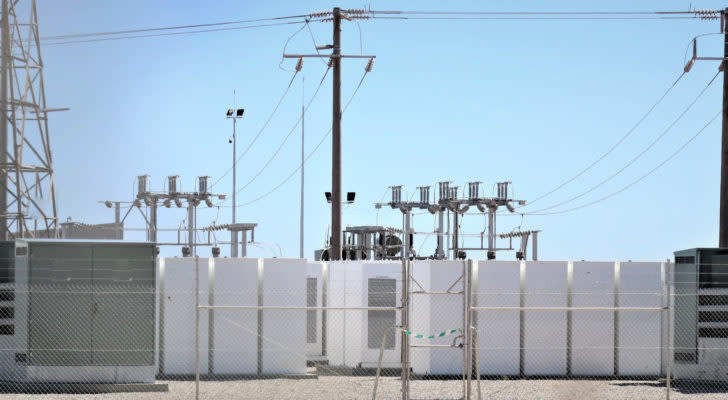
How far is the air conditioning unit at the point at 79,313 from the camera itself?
17.8 metres

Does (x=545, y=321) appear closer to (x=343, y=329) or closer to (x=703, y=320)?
(x=703, y=320)

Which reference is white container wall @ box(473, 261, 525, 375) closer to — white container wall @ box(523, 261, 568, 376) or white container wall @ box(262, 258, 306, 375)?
white container wall @ box(523, 261, 568, 376)

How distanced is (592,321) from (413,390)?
14.5 feet

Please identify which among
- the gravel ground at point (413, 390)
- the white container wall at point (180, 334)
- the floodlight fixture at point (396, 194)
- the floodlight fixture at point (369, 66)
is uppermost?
the floodlight fixture at point (369, 66)

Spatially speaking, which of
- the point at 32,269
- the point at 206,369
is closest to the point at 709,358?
the point at 206,369

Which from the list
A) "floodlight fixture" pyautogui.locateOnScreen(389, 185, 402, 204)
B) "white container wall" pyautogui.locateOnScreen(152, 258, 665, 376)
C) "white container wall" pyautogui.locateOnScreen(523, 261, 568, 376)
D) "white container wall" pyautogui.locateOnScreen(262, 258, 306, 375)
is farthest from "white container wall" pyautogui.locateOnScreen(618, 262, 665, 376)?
"floodlight fixture" pyautogui.locateOnScreen(389, 185, 402, 204)

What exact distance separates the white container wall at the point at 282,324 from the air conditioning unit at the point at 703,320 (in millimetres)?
7291

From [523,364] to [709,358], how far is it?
359cm

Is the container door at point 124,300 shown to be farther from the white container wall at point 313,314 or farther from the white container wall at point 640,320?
the white container wall at point 640,320

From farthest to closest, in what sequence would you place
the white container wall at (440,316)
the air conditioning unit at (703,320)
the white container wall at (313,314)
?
1. the white container wall at (313,314)
2. the white container wall at (440,316)
3. the air conditioning unit at (703,320)

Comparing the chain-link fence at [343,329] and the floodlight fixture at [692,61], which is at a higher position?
the floodlight fixture at [692,61]

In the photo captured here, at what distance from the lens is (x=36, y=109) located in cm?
2502

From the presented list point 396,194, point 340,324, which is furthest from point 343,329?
point 396,194

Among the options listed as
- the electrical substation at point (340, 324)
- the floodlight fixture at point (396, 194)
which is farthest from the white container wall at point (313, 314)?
the floodlight fixture at point (396, 194)
